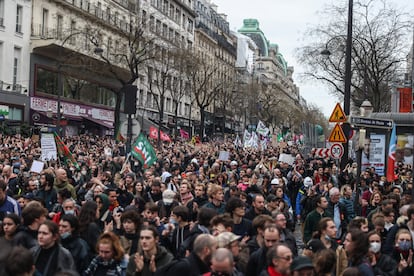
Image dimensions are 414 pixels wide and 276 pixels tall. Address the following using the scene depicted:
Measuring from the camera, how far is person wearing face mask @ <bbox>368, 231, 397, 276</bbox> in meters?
6.87

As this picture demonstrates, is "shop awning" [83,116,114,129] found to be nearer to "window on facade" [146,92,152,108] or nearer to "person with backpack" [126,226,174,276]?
"window on facade" [146,92,152,108]

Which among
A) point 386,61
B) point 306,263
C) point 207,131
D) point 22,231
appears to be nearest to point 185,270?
point 306,263

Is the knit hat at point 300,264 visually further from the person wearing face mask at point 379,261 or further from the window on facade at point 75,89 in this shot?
the window on facade at point 75,89

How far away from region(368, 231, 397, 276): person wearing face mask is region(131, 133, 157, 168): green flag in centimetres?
1180

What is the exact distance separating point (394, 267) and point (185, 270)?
93.3 inches

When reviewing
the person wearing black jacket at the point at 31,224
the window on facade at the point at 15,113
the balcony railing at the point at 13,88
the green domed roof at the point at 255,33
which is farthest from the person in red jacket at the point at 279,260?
the green domed roof at the point at 255,33

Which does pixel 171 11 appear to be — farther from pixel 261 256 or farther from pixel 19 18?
pixel 261 256

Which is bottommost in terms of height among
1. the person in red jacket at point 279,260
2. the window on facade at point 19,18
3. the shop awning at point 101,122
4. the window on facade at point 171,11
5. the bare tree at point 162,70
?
the person in red jacket at point 279,260

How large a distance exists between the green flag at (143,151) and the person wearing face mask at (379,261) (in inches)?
465

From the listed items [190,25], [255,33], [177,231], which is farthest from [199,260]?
[255,33]

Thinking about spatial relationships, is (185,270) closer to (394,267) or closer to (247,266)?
(247,266)

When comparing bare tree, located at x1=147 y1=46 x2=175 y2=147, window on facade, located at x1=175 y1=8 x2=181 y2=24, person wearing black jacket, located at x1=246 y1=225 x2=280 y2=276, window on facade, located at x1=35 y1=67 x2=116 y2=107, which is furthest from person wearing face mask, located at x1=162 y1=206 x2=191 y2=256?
window on facade, located at x1=175 y1=8 x2=181 y2=24

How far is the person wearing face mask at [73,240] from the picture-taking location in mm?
6863

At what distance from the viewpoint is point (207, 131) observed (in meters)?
85.1
